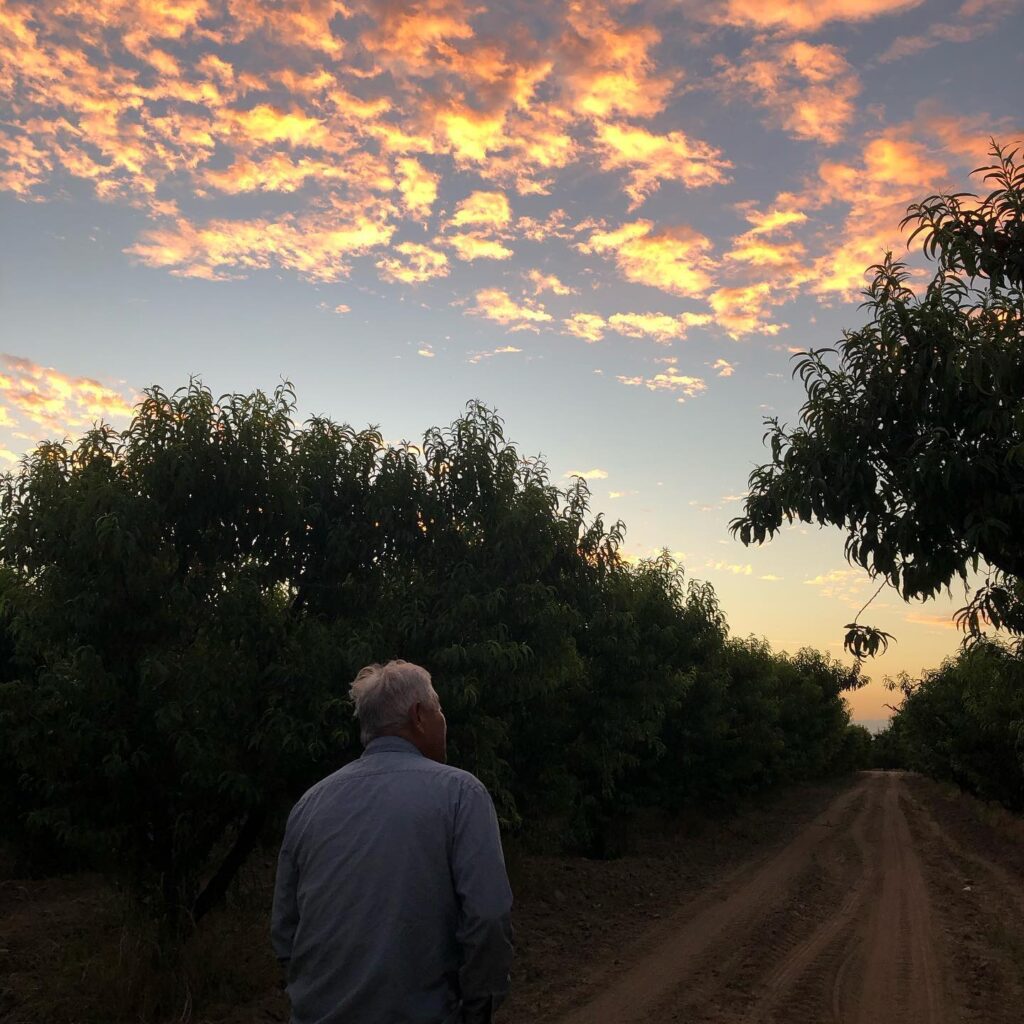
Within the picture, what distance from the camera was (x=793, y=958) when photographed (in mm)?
12406

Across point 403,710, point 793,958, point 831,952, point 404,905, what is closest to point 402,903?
point 404,905

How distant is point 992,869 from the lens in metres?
23.3

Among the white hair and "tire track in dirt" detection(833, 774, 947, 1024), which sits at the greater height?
the white hair

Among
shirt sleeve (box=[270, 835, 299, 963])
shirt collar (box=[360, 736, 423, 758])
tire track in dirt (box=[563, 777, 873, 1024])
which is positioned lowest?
tire track in dirt (box=[563, 777, 873, 1024])

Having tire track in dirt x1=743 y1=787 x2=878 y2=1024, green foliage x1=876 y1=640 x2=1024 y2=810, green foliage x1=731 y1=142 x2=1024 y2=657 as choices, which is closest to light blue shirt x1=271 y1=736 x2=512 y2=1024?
green foliage x1=731 y1=142 x2=1024 y2=657

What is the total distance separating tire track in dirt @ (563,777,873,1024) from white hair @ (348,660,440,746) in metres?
7.94

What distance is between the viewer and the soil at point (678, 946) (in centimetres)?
943

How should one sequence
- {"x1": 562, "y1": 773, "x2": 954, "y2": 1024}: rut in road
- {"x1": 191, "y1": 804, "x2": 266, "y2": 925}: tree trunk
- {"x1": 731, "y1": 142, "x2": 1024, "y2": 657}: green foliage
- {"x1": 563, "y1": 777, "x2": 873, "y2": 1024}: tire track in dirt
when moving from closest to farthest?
{"x1": 731, "y1": 142, "x2": 1024, "y2": 657}: green foliage, {"x1": 562, "y1": 773, "x2": 954, "y2": 1024}: rut in road, {"x1": 563, "y1": 777, "x2": 873, "y2": 1024}: tire track in dirt, {"x1": 191, "y1": 804, "x2": 266, "y2": 925}: tree trunk

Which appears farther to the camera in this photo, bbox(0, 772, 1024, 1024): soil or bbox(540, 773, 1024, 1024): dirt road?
bbox(540, 773, 1024, 1024): dirt road

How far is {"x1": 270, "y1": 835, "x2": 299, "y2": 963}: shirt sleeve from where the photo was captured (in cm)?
312

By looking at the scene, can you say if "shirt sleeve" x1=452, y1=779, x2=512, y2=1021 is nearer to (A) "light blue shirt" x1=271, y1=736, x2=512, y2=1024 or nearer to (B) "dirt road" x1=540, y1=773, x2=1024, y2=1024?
(A) "light blue shirt" x1=271, y1=736, x2=512, y2=1024

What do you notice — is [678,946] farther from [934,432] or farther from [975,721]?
[975,721]

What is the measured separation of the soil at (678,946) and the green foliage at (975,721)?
4403 millimetres

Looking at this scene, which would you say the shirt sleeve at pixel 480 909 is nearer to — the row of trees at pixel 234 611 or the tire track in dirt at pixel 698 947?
the row of trees at pixel 234 611
